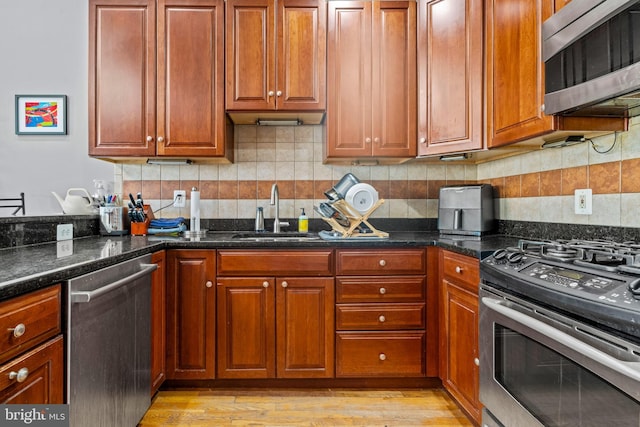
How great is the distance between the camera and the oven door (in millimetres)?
884

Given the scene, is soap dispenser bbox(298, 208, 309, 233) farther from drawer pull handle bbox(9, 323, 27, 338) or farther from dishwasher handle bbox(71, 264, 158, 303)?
drawer pull handle bbox(9, 323, 27, 338)

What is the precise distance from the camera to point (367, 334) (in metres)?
2.11

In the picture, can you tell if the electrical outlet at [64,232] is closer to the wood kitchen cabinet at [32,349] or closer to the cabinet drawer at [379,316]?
the wood kitchen cabinet at [32,349]

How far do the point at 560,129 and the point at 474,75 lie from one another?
2.24 ft

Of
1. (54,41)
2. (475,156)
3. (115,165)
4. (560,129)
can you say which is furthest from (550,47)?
(54,41)

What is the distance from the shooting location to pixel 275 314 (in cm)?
209

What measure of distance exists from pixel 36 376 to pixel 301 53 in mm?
2057

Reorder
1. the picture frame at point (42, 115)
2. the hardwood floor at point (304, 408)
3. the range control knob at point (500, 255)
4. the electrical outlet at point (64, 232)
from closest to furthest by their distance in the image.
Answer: the range control knob at point (500, 255), the hardwood floor at point (304, 408), the electrical outlet at point (64, 232), the picture frame at point (42, 115)

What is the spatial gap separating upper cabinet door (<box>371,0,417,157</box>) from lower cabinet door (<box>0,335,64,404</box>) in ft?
6.17

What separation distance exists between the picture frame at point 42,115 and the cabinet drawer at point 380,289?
360cm

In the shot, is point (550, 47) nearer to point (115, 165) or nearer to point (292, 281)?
point (292, 281)

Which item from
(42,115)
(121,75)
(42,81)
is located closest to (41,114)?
(42,115)

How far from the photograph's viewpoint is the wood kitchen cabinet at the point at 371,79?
2.34 metres

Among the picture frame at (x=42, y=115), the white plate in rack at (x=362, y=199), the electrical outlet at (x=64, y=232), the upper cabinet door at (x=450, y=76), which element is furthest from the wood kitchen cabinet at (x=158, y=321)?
the picture frame at (x=42, y=115)
